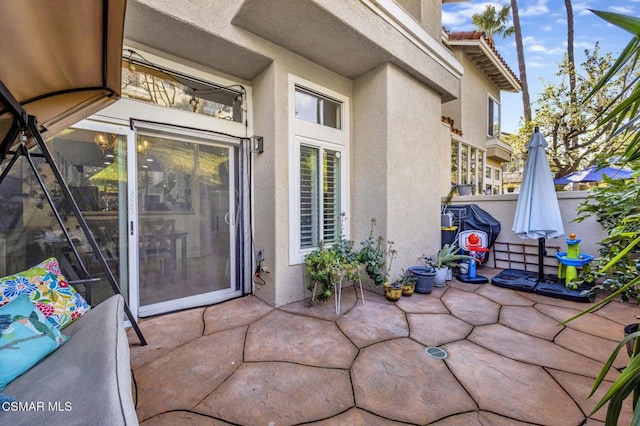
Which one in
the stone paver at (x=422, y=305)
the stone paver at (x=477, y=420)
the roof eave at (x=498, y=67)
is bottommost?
the stone paver at (x=477, y=420)

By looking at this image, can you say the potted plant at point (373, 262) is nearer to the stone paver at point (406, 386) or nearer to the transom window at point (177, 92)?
the stone paver at point (406, 386)

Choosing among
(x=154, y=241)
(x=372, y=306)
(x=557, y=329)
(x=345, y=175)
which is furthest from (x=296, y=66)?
(x=557, y=329)

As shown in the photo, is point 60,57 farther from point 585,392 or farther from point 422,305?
point 585,392

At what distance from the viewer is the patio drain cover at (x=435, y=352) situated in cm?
251

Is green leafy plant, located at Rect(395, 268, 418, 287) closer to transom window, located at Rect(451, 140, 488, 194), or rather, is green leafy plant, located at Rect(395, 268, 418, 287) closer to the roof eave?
transom window, located at Rect(451, 140, 488, 194)

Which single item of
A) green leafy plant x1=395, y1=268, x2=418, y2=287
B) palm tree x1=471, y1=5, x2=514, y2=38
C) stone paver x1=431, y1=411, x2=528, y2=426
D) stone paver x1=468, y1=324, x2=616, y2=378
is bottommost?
stone paver x1=431, y1=411, x2=528, y2=426

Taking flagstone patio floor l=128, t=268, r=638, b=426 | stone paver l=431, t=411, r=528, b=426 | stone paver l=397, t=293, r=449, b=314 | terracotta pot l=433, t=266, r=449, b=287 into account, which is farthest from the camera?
terracotta pot l=433, t=266, r=449, b=287

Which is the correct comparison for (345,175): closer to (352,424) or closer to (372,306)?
(372,306)

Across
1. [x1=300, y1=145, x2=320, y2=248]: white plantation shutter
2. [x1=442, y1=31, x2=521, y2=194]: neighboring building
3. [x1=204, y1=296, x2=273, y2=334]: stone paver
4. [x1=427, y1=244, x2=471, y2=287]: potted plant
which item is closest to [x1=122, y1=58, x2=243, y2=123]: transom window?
[x1=300, y1=145, x2=320, y2=248]: white plantation shutter

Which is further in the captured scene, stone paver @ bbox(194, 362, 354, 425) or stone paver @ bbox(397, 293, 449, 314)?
stone paver @ bbox(397, 293, 449, 314)

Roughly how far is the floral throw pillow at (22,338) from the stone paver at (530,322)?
13.7ft

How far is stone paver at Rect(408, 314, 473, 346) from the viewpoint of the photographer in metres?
2.82

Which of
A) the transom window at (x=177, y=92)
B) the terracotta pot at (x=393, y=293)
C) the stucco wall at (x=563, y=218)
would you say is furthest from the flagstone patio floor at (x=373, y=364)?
the transom window at (x=177, y=92)

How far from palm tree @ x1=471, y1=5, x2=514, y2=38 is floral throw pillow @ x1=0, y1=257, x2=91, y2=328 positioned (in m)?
17.8
